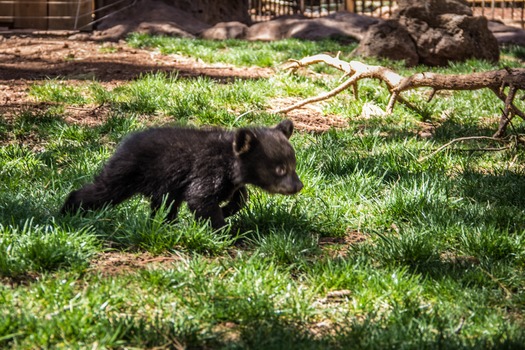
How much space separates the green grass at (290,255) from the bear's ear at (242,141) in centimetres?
54

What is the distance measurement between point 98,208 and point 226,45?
32.5 ft

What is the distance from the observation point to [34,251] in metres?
4.58

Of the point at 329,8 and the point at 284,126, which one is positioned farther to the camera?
the point at 329,8

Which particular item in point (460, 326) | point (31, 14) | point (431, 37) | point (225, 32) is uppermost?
point (31, 14)

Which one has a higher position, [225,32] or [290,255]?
[225,32]

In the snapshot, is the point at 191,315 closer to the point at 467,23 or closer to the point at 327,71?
the point at 327,71

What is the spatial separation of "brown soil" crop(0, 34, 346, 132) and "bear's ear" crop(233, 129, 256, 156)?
3.39 metres

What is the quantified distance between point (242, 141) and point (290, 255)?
36.2 inches

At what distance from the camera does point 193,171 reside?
210 inches

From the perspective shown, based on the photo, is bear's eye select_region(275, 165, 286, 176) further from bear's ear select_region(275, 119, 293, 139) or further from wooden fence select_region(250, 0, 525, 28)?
wooden fence select_region(250, 0, 525, 28)

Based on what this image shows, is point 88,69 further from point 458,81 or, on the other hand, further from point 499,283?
point 499,283

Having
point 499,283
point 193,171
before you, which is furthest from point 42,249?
point 499,283

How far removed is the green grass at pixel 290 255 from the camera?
3908 millimetres

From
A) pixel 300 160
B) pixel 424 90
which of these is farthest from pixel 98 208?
pixel 424 90
